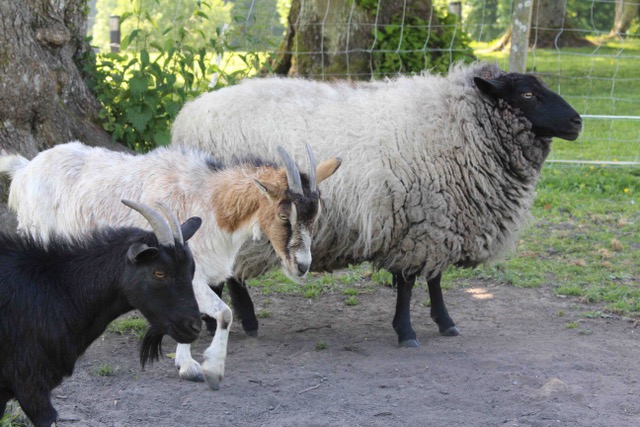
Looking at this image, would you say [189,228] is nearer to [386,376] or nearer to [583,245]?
[386,376]

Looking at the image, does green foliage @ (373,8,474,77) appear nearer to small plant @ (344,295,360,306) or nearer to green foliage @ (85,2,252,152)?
green foliage @ (85,2,252,152)

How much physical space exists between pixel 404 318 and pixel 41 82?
10.8ft

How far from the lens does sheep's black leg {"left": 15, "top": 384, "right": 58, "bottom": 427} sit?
4.15 meters

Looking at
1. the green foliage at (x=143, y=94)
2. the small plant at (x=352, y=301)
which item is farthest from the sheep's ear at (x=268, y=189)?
the green foliage at (x=143, y=94)

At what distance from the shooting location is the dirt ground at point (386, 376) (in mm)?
5070

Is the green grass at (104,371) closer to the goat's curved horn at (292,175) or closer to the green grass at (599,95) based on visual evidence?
the goat's curved horn at (292,175)

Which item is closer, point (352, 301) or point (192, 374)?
point (192, 374)

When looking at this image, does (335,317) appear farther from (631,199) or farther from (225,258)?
(631,199)

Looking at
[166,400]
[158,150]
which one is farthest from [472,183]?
[166,400]

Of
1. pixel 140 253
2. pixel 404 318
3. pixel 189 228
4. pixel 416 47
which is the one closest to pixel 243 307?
pixel 404 318

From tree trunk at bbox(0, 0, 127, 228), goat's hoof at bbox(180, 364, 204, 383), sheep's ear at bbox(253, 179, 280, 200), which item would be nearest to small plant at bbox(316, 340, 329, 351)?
goat's hoof at bbox(180, 364, 204, 383)

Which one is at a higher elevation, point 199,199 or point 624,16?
point 624,16

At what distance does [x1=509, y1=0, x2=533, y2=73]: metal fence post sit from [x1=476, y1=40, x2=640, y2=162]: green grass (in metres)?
1.04

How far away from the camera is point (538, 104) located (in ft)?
21.6
